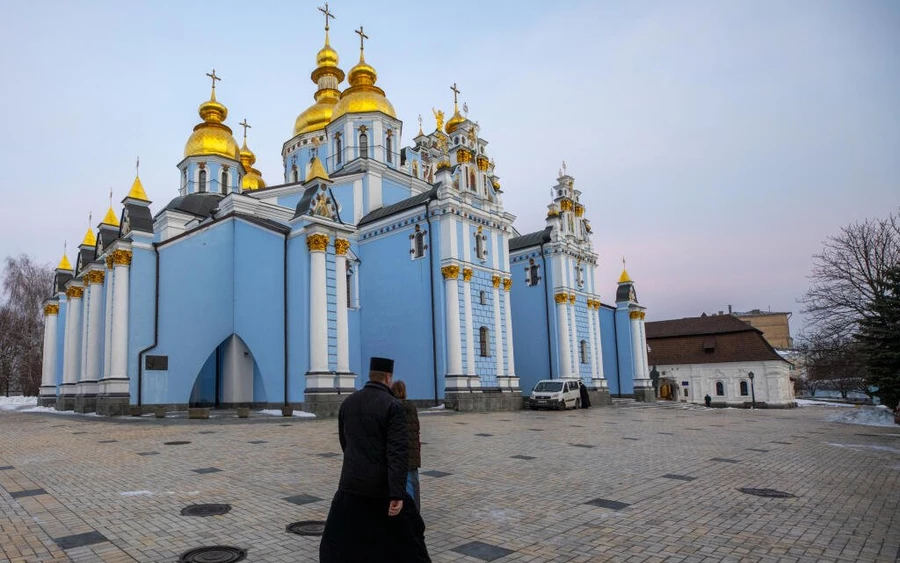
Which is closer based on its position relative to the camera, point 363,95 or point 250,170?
point 363,95

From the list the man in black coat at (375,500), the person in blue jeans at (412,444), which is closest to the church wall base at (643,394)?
the person in blue jeans at (412,444)

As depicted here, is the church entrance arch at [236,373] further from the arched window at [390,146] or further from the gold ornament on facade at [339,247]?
the arched window at [390,146]

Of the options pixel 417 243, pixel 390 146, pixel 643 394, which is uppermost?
pixel 390 146

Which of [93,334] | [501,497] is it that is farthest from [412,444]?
[93,334]

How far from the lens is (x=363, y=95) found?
111 ft

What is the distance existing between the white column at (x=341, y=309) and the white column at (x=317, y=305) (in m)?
0.59

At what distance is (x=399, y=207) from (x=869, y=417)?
860 inches

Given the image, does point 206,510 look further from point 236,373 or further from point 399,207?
point 399,207

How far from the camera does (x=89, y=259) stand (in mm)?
31594

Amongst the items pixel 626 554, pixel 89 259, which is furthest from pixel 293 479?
pixel 89 259

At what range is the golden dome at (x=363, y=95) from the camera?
3372 centimetres

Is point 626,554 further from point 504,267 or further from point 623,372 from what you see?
point 623,372

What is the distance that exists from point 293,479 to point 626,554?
520cm

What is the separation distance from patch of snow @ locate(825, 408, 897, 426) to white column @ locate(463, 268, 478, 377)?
47.7ft
